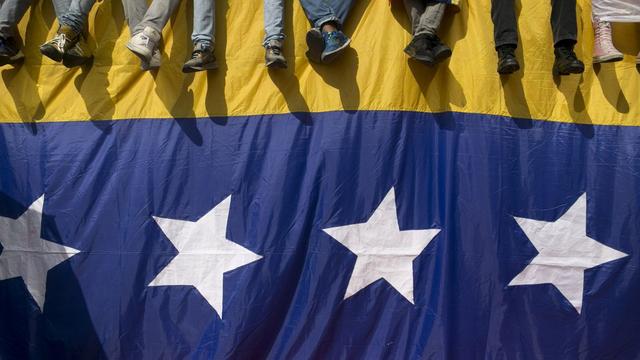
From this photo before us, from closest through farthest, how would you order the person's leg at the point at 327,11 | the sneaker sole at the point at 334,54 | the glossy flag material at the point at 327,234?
1. the glossy flag material at the point at 327,234
2. the sneaker sole at the point at 334,54
3. the person's leg at the point at 327,11

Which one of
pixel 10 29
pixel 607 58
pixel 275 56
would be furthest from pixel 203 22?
pixel 607 58

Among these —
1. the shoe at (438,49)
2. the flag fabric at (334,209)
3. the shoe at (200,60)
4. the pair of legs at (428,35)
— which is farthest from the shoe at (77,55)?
the shoe at (438,49)

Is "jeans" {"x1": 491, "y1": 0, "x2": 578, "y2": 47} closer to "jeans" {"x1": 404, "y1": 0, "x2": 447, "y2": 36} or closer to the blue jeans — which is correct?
"jeans" {"x1": 404, "y1": 0, "x2": 447, "y2": 36}

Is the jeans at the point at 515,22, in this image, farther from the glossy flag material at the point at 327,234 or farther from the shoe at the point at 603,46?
the glossy flag material at the point at 327,234

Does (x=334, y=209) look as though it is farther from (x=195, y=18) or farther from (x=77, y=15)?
(x=77, y=15)

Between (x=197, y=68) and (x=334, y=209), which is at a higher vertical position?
(x=197, y=68)

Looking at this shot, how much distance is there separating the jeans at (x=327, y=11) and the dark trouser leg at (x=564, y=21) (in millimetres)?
1125

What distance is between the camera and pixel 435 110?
305cm

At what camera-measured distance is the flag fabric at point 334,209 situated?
2.88 m

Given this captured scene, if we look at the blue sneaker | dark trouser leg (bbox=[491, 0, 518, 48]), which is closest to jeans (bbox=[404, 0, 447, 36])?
dark trouser leg (bbox=[491, 0, 518, 48])

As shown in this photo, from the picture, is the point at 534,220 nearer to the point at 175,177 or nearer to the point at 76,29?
the point at 175,177

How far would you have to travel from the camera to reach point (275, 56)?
300 cm

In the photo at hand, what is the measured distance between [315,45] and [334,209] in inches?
35.2

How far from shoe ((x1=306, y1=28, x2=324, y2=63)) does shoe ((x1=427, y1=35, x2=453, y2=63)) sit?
57 cm
